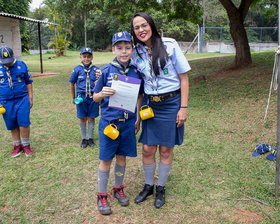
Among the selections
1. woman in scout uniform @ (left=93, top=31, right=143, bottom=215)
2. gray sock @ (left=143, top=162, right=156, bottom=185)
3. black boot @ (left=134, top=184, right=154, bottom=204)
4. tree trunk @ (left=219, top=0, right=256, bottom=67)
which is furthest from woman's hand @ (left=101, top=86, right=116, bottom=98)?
tree trunk @ (left=219, top=0, right=256, bottom=67)

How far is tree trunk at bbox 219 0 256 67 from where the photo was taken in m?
9.91

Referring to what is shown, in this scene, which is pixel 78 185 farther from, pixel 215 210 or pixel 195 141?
pixel 195 141

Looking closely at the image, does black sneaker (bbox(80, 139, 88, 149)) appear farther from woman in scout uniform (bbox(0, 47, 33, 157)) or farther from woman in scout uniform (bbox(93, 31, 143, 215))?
woman in scout uniform (bbox(93, 31, 143, 215))

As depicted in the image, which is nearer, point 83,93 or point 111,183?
point 111,183

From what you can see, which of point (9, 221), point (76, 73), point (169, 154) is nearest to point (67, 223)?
point (9, 221)

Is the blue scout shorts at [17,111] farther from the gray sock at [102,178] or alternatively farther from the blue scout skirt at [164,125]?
the blue scout skirt at [164,125]

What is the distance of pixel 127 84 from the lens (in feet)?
9.00

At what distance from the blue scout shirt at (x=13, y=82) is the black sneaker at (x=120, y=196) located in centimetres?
226

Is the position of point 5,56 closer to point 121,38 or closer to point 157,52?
point 121,38

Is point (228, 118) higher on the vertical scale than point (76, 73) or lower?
lower

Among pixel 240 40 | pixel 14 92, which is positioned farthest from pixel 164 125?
pixel 240 40

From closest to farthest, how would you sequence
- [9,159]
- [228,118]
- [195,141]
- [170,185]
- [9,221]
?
[9,221] → [170,185] → [9,159] → [195,141] → [228,118]

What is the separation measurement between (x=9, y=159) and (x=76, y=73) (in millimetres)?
1788

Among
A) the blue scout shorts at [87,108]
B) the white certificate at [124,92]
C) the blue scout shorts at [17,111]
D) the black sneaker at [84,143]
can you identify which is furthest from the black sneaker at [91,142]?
the white certificate at [124,92]
